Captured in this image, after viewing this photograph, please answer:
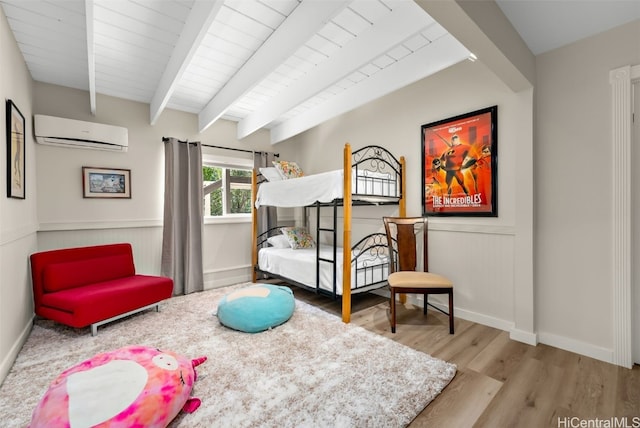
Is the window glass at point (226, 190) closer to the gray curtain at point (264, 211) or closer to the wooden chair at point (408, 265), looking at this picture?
the gray curtain at point (264, 211)

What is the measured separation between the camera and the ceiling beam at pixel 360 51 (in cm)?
195

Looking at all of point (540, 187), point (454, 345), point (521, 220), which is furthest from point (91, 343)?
point (540, 187)

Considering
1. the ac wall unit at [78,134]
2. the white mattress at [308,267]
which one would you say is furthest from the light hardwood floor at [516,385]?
the ac wall unit at [78,134]

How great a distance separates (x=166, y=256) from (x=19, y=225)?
153cm

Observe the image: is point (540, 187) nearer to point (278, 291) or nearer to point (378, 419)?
point (378, 419)

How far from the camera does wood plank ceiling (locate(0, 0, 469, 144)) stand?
1.96 metres

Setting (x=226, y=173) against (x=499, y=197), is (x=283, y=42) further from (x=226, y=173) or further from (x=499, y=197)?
(x=226, y=173)

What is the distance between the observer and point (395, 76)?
8.91ft

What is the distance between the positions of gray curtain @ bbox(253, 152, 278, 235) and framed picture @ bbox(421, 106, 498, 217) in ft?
8.01

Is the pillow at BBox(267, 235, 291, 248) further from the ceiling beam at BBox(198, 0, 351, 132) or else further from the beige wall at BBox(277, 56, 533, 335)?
the ceiling beam at BBox(198, 0, 351, 132)

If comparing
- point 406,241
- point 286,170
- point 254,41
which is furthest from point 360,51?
point 286,170

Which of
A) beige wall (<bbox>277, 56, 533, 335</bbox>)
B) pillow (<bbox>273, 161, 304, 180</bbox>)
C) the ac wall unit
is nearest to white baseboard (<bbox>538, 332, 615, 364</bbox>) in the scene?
beige wall (<bbox>277, 56, 533, 335</bbox>)

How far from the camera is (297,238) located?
4086 millimetres

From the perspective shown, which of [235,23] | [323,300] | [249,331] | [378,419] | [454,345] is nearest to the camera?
[378,419]
